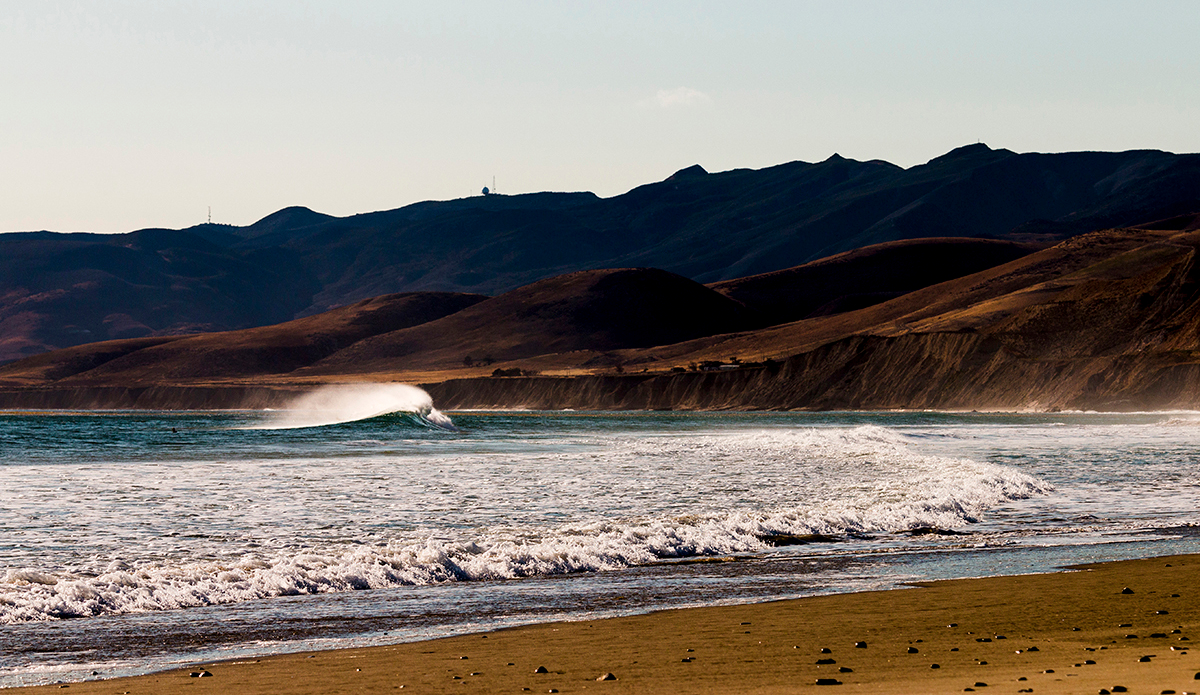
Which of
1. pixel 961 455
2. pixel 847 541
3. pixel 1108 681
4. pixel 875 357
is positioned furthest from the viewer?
pixel 875 357

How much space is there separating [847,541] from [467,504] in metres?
9.51

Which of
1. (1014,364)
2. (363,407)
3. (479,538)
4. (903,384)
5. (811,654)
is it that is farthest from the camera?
(903,384)

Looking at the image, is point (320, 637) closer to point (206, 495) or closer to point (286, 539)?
point (286, 539)

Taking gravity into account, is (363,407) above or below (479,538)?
below

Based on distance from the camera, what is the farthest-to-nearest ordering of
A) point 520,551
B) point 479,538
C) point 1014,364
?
point 1014,364, point 479,538, point 520,551

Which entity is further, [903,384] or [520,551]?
[903,384]

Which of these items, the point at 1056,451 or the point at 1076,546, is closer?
the point at 1076,546

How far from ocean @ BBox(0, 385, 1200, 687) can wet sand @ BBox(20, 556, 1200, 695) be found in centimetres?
120

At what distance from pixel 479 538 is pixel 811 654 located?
10.8m

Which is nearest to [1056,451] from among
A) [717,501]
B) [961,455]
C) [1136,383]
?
[961,455]

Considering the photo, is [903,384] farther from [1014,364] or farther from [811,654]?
[811,654]

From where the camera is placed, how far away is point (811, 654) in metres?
12.9

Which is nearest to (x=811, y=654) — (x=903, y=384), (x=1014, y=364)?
(x=1014, y=364)

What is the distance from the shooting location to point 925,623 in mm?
14570
